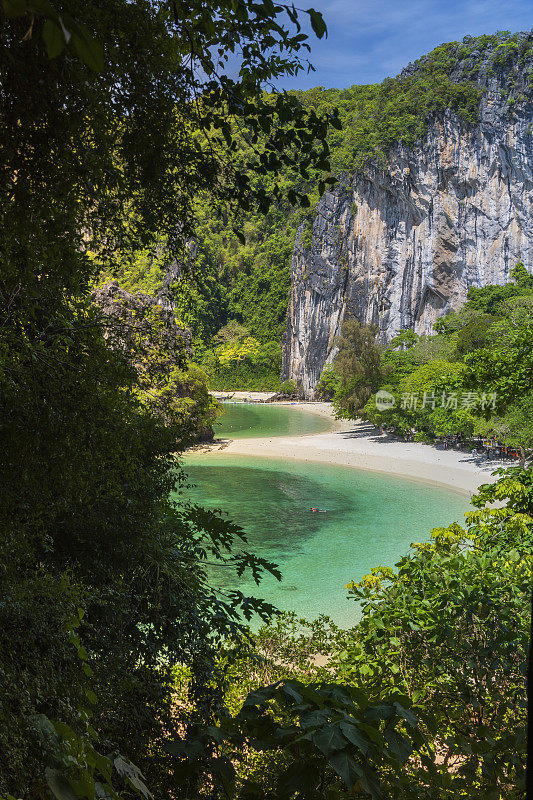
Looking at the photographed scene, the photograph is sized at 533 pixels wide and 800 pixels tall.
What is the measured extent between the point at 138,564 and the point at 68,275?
5.38ft

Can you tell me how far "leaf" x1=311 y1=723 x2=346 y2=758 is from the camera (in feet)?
4.86

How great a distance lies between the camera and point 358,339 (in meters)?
31.0

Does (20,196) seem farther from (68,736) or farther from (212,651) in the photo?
(212,651)

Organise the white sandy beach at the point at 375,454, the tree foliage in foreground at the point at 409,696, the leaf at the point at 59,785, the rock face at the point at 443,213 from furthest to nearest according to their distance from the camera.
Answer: the rock face at the point at 443,213 → the white sandy beach at the point at 375,454 → the tree foliage in foreground at the point at 409,696 → the leaf at the point at 59,785

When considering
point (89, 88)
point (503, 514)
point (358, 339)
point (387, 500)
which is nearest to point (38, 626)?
point (89, 88)

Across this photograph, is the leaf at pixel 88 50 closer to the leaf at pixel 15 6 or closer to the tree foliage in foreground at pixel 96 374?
the leaf at pixel 15 6

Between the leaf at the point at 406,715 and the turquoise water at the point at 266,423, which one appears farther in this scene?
the turquoise water at the point at 266,423

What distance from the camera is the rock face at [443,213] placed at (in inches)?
1374

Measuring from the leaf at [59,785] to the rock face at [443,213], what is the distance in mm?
38026

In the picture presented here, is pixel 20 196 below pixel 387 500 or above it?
above

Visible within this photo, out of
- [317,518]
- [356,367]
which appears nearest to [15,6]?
[317,518]

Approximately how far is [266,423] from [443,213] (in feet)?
56.8
